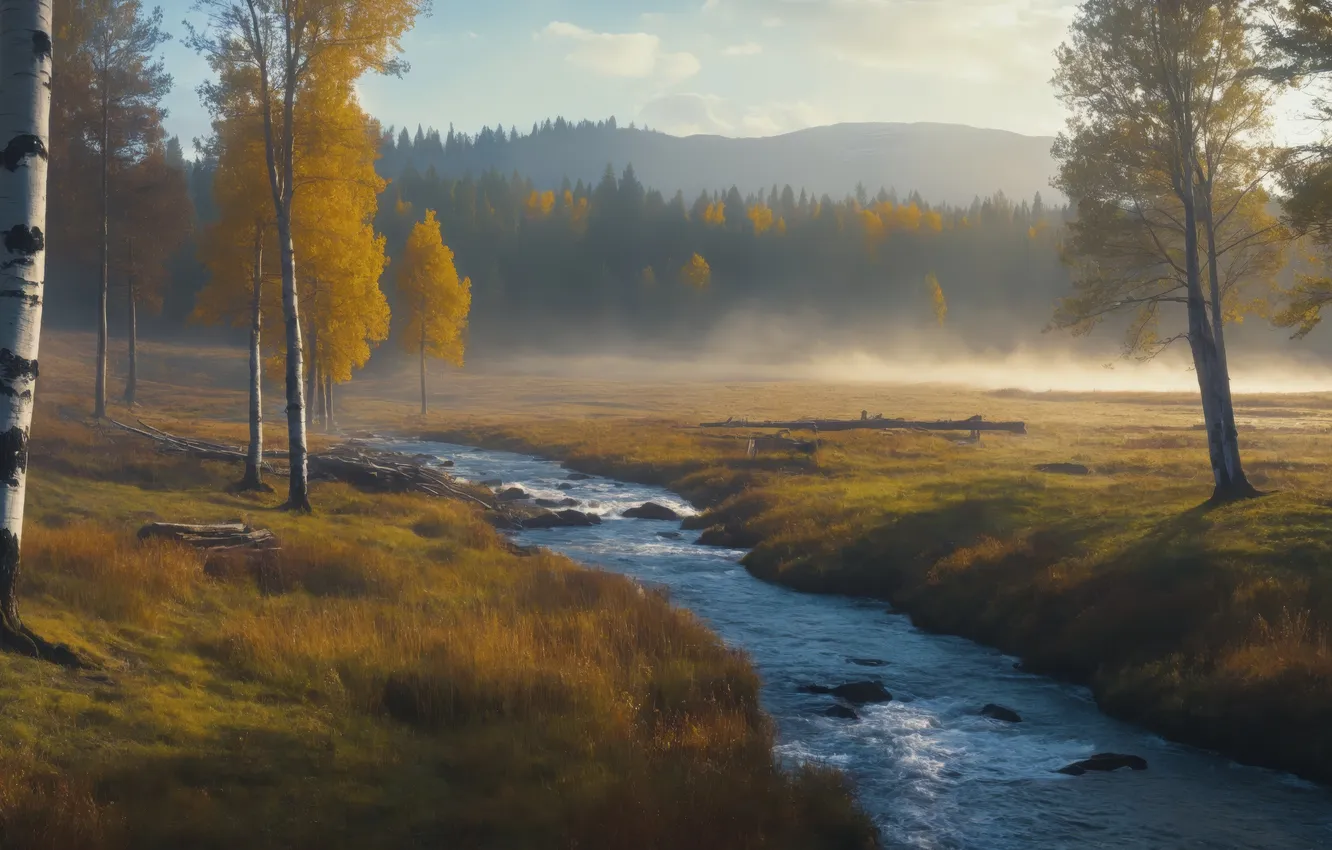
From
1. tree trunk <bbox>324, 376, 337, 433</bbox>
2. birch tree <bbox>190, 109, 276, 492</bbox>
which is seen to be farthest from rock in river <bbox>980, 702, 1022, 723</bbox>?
tree trunk <bbox>324, 376, 337, 433</bbox>

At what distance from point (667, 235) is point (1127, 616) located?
461 ft

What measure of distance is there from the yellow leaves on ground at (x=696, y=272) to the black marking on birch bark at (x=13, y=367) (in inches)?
5009

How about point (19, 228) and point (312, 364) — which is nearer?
point (19, 228)

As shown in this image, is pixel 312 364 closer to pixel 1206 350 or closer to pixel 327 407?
pixel 327 407

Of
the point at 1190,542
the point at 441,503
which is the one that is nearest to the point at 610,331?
the point at 441,503

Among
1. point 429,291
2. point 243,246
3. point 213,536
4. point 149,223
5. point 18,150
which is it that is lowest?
point 213,536

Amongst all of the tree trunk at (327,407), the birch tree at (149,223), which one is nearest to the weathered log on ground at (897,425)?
the tree trunk at (327,407)

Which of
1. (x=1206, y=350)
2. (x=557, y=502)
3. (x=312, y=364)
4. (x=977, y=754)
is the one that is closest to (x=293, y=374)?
(x=557, y=502)

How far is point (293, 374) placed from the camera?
2155 centimetres

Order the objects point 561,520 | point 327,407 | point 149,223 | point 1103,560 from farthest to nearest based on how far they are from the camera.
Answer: point 327,407 → point 149,223 → point 561,520 → point 1103,560

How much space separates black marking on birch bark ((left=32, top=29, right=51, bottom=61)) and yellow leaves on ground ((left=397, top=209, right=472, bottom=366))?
5803cm

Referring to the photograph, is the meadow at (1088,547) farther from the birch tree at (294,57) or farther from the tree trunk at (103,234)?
the tree trunk at (103,234)

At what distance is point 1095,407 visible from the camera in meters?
77.4

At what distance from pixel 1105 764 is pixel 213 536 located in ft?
47.1
